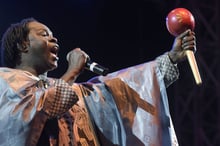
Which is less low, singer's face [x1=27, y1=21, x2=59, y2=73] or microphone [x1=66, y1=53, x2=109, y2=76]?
singer's face [x1=27, y1=21, x2=59, y2=73]

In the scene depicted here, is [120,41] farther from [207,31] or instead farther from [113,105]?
[113,105]

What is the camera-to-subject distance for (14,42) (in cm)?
251

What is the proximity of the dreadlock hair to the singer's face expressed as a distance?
0.13 feet

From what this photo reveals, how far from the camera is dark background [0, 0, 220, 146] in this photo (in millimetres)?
4980

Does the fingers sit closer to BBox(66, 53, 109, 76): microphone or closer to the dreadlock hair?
BBox(66, 53, 109, 76): microphone

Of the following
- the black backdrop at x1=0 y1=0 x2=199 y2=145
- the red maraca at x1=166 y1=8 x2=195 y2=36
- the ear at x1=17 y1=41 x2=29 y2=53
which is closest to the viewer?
the red maraca at x1=166 y1=8 x2=195 y2=36

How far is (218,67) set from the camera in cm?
516

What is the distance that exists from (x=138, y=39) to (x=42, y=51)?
3.15 metres

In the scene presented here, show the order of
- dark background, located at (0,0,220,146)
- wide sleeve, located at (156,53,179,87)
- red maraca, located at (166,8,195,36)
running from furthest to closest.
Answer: dark background, located at (0,0,220,146), wide sleeve, located at (156,53,179,87), red maraca, located at (166,8,195,36)

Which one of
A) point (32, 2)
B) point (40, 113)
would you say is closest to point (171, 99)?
point (32, 2)

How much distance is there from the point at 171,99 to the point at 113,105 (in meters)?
2.94

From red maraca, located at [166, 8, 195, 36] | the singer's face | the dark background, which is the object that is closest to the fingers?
red maraca, located at [166, 8, 195, 36]

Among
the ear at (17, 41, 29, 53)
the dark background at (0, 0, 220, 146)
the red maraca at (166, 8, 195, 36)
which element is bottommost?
the dark background at (0, 0, 220, 146)

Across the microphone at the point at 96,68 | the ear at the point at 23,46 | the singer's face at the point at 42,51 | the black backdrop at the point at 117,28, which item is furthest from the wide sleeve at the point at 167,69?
the black backdrop at the point at 117,28
